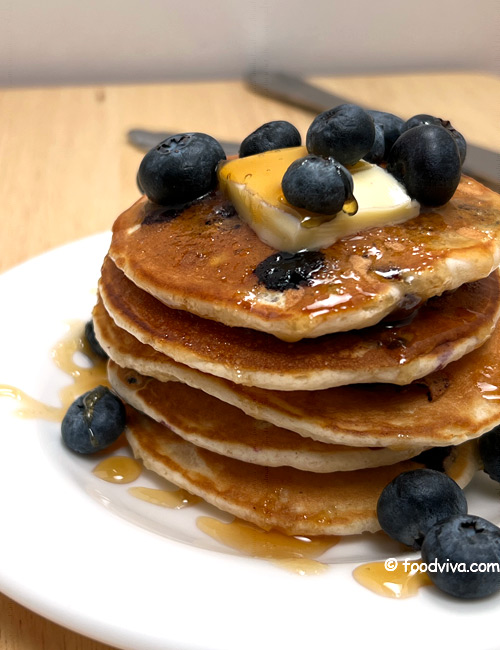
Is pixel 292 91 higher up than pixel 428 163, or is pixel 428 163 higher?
pixel 428 163

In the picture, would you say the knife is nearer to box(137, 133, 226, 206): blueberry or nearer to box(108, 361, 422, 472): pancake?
box(137, 133, 226, 206): blueberry

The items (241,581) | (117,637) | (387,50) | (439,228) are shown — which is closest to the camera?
(117,637)

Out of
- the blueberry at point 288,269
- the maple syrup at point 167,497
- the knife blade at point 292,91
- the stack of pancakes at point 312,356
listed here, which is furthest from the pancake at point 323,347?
the knife blade at point 292,91

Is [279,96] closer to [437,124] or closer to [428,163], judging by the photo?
[437,124]

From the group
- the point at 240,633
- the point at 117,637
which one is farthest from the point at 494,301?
the point at 117,637

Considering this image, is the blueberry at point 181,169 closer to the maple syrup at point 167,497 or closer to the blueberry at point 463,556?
the maple syrup at point 167,497

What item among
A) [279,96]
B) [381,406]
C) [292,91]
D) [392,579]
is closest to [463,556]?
[392,579]

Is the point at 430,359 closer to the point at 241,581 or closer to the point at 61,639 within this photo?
the point at 241,581
